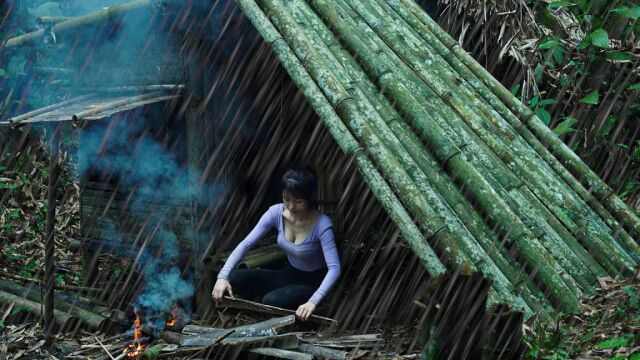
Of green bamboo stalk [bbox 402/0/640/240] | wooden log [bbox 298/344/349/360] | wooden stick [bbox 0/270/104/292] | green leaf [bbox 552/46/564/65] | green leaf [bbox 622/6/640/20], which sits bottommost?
wooden stick [bbox 0/270/104/292]

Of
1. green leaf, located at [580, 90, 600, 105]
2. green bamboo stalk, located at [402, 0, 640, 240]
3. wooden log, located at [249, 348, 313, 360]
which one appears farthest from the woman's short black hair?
green leaf, located at [580, 90, 600, 105]

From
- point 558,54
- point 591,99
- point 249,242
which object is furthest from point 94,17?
point 591,99

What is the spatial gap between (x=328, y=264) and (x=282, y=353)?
85 cm

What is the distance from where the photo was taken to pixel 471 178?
13.6 ft

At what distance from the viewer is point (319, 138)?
6938 millimetres

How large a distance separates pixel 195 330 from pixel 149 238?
4.75ft

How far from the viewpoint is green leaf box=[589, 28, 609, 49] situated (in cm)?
746

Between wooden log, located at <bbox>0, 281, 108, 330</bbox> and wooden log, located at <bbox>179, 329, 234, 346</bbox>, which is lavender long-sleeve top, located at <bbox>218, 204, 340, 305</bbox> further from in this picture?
wooden log, located at <bbox>0, 281, 108, 330</bbox>

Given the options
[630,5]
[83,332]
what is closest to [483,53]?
[630,5]

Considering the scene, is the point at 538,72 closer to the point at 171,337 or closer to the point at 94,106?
the point at 94,106

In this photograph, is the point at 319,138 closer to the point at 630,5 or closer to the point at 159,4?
the point at 159,4

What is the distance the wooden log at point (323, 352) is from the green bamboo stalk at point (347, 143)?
1272 millimetres

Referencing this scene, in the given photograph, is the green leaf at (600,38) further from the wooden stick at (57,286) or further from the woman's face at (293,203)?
the wooden stick at (57,286)

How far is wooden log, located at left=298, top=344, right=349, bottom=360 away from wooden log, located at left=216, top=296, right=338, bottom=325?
1.03 feet
